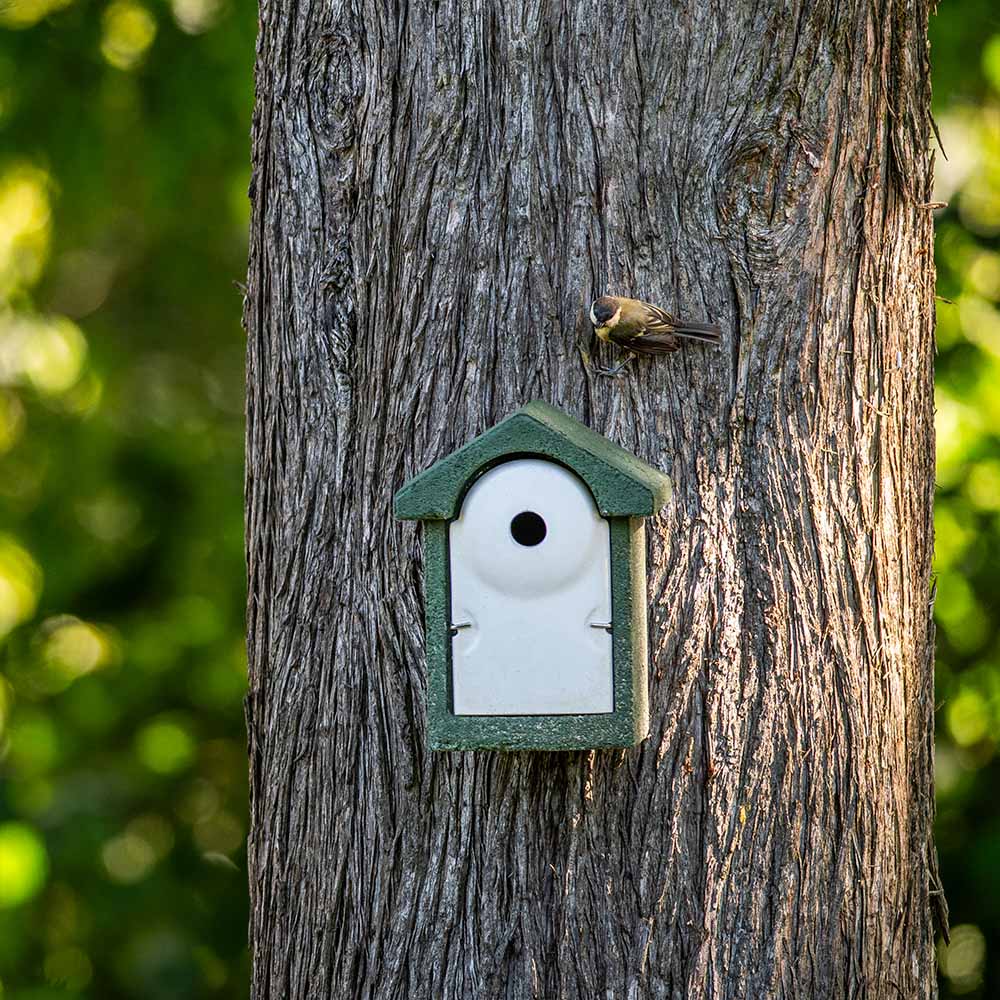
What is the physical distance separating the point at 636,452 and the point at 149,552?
9.99 feet

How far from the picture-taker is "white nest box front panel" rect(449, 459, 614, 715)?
63.9 inches

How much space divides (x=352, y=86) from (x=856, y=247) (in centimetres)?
86

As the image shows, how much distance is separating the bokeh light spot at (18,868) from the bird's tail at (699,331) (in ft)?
7.52

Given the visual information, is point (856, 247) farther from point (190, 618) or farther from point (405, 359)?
point (190, 618)

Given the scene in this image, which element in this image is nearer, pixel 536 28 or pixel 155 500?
pixel 536 28

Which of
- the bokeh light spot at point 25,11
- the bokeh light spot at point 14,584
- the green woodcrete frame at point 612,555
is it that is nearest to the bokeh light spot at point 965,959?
the green woodcrete frame at point 612,555

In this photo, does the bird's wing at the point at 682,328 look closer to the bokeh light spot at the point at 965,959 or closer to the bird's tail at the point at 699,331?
the bird's tail at the point at 699,331

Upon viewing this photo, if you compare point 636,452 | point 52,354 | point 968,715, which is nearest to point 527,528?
point 636,452

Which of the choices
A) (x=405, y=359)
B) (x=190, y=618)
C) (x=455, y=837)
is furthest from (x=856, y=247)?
(x=190, y=618)

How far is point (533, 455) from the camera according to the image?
5.35 feet

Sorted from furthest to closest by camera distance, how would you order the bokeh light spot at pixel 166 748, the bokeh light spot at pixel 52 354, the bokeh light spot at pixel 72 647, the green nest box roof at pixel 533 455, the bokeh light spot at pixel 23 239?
the bokeh light spot at pixel 52 354 < the bokeh light spot at pixel 23 239 < the bokeh light spot at pixel 72 647 < the bokeh light spot at pixel 166 748 < the green nest box roof at pixel 533 455

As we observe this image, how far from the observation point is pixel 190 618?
429cm

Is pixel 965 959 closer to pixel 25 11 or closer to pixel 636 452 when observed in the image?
pixel 636 452

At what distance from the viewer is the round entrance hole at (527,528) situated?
163 cm
